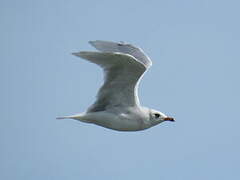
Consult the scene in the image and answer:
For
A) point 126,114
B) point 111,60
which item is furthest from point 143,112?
point 111,60

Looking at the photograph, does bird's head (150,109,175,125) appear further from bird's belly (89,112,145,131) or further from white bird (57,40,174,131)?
bird's belly (89,112,145,131)

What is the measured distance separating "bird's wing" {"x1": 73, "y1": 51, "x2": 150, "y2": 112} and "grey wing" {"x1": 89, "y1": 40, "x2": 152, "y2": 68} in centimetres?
128

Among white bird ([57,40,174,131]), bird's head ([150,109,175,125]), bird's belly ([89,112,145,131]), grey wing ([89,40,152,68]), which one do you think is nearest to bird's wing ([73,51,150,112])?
white bird ([57,40,174,131])

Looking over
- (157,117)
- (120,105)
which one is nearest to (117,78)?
(120,105)

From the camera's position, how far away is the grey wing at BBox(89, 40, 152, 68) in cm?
1348

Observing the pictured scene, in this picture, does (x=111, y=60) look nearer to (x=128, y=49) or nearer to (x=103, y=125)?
(x=103, y=125)

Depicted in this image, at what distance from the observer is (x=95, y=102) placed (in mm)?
12555

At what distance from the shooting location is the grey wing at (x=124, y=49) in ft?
44.2

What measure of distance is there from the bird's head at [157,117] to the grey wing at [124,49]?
1.22 meters

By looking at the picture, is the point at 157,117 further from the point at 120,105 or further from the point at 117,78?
the point at 117,78

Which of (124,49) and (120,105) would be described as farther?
(124,49)

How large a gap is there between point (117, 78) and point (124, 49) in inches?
91.5

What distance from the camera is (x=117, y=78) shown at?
12148mm

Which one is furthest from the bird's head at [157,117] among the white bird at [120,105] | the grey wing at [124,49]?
the grey wing at [124,49]
